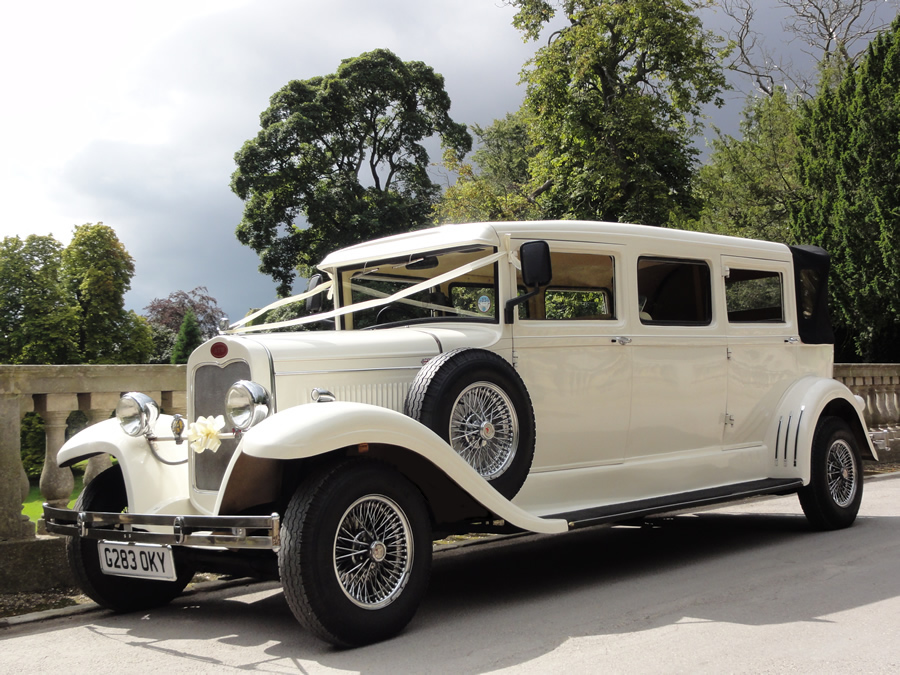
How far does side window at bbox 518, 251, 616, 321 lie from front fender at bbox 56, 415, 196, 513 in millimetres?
2508

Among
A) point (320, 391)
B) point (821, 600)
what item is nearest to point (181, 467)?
point (320, 391)

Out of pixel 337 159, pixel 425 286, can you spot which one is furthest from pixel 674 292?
pixel 337 159

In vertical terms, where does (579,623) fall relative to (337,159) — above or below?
below

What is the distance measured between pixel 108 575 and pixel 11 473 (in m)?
1.29

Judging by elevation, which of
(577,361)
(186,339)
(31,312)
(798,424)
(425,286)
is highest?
(31,312)

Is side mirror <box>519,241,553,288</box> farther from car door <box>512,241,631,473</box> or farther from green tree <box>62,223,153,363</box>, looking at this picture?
green tree <box>62,223,153,363</box>

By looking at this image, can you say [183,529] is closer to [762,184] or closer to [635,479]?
[635,479]

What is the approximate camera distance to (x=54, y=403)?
234 inches

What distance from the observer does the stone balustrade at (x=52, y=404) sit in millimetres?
5703

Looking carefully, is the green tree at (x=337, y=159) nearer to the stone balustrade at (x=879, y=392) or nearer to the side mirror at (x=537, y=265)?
the stone balustrade at (x=879, y=392)

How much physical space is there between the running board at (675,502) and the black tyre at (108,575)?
2.40m

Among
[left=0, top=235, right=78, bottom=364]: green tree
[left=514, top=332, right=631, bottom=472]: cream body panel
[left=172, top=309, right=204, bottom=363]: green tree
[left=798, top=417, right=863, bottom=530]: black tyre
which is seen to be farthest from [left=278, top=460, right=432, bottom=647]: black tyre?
[left=172, top=309, right=204, bottom=363]: green tree

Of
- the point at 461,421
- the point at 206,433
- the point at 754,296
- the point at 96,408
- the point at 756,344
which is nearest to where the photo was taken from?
the point at 206,433

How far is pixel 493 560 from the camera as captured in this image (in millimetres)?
6445
